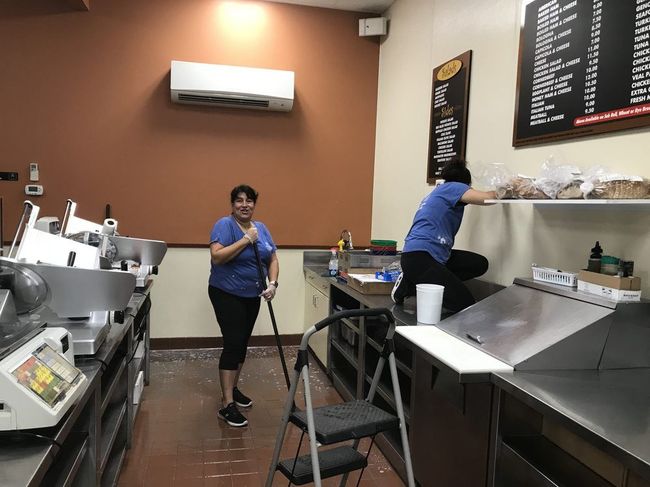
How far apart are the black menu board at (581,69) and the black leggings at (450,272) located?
0.76 m

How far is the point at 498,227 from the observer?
306 centimetres

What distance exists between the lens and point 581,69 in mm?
2367

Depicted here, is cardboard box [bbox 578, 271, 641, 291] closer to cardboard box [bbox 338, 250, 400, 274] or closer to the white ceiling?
cardboard box [bbox 338, 250, 400, 274]

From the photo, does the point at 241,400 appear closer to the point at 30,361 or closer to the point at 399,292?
the point at 399,292

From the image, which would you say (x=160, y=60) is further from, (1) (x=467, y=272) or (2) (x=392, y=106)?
(1) (x=467, y=272)

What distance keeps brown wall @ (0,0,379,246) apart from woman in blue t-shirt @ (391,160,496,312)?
2.07 m

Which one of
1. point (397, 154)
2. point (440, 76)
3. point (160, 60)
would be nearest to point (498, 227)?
point (440, 76)

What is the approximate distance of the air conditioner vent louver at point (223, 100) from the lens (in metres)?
4.47

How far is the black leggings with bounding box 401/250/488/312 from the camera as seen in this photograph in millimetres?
2812

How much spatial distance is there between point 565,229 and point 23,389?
2.33 m

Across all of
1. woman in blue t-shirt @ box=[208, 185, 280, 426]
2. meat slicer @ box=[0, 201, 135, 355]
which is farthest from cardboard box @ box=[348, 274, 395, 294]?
meat slicer @ box=[0, 201, 135, 355]

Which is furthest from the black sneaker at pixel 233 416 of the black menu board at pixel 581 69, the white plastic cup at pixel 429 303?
the black menu board at pixel 581 69

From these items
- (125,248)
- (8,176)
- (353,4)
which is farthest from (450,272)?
(8,176)

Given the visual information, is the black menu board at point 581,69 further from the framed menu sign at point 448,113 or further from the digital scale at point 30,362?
the digital scale at point 30,362
